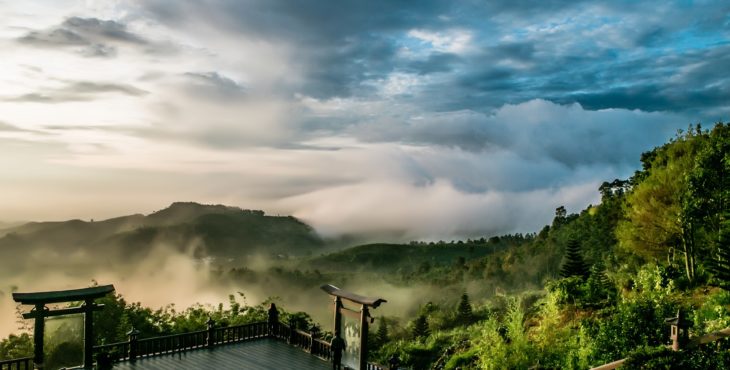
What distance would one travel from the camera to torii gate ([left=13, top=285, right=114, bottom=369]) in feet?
48.0

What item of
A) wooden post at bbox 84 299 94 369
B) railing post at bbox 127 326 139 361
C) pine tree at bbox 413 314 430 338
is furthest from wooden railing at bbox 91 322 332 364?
pine tree at bbox 413 314 430 338

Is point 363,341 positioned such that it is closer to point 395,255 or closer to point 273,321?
point 273,321

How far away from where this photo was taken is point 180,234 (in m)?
89.0

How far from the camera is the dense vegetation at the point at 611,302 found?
14.8 metres

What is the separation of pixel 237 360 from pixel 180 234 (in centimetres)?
7687

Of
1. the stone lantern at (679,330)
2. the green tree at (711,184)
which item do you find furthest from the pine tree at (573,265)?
the stone lantern at (679,330)

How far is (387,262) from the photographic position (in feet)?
286

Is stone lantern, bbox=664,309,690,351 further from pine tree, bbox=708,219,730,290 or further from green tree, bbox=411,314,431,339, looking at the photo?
green tree, bbox=411,314,431,339

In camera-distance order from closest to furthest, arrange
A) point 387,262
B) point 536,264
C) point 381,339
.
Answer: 1. point 381,339
2. point 536,264
3. point 387,262

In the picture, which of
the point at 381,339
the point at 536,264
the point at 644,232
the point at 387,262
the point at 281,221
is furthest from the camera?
the point at 281,221

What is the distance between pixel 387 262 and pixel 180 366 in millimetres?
72218

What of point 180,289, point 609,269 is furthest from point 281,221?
point 609,269

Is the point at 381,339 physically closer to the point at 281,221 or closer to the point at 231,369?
the point at 231,369

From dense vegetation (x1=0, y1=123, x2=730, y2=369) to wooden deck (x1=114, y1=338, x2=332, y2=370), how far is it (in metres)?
5.05
